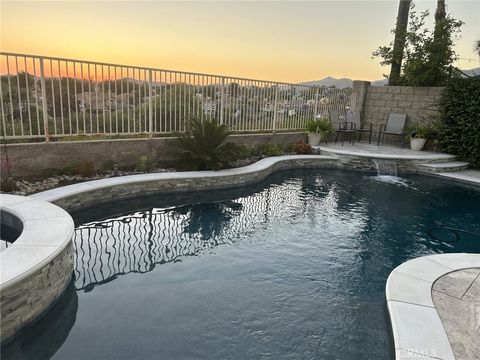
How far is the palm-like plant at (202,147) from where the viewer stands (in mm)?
7176

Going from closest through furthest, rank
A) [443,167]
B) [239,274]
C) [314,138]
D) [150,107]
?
[239,274] < [150,107] < [443,167] < [314,138]

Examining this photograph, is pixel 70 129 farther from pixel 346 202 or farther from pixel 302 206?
→ pixel 346 202

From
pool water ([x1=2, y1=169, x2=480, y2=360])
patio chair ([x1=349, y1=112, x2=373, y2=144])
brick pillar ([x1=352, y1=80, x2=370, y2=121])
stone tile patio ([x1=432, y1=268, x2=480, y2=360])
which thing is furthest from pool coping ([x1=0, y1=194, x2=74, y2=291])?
brick pillar ([x1=352, y1=80, x2=370, y2=121])

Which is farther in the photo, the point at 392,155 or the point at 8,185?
the point at 392,155

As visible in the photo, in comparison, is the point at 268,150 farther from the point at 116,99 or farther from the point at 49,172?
the point at 49,172

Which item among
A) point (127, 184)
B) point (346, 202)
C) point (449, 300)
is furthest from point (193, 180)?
point (449, 300)

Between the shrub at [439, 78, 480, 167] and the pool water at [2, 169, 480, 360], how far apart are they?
3.75 m

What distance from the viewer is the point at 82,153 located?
6.33m

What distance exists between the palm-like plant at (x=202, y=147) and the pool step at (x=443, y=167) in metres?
5.50

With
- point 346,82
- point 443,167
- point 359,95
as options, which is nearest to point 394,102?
point 359,95

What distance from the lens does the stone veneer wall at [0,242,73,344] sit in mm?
2389

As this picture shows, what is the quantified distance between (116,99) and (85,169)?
161 cm

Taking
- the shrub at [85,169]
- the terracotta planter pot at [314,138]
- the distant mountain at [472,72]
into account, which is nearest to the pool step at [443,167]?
the distant mountain at [472,72]

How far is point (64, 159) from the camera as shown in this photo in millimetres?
6125
